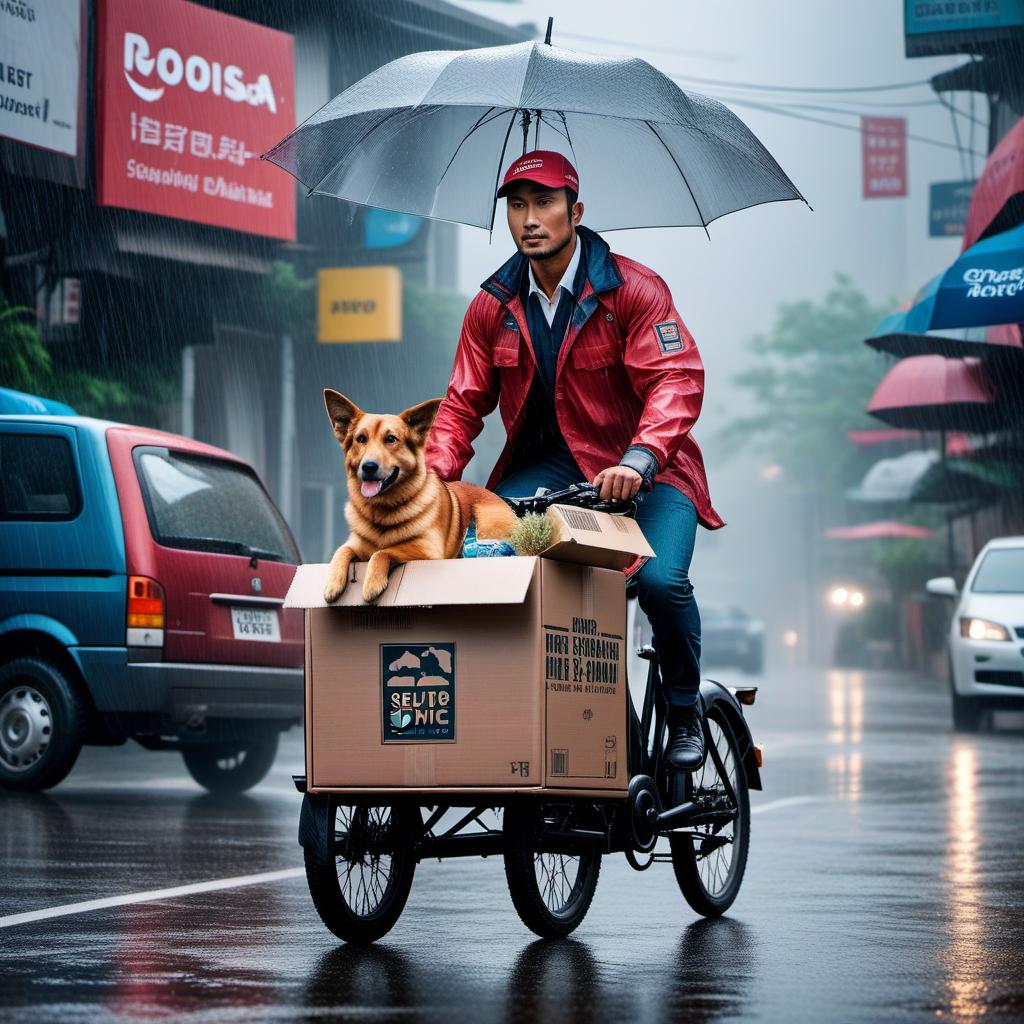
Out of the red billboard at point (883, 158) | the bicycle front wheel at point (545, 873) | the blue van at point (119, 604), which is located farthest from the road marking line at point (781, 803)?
the red billboard at point (883, 158)

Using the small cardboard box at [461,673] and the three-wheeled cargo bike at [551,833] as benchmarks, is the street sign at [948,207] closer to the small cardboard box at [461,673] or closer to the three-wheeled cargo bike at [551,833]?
the three-wheeled cargo bike at [551,833]

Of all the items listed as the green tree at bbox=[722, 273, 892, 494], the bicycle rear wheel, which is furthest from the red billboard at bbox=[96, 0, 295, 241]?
the green tree at bbox=[722, 273, 892, 494]

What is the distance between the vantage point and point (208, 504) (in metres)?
11.0

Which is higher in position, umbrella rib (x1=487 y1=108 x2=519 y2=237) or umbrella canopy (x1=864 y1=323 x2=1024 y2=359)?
umbrella canopy (x1=864 y1=323 x2=1024 y2=359)

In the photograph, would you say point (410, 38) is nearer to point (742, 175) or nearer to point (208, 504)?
point (208, 504)

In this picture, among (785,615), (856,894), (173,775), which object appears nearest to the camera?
(856,894)

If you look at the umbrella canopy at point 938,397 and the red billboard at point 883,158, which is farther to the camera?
the red billboard at point 883,158

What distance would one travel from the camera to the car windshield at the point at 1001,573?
18.9 metres

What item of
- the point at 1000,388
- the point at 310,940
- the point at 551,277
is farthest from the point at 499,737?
the point at 1000,388

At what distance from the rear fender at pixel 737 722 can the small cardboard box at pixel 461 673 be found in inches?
45.0

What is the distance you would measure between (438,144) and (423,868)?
3037 millimetres

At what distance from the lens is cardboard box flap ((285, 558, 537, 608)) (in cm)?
532

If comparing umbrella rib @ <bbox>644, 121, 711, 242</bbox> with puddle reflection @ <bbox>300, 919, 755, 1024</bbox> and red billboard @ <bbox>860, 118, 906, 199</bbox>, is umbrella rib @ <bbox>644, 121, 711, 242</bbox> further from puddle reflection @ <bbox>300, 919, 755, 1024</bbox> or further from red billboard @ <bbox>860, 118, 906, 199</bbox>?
red billboard @ <bbox>860, 118, 906, 199</bbox>

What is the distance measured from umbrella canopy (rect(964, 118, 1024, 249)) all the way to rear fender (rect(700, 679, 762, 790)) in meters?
15.0
